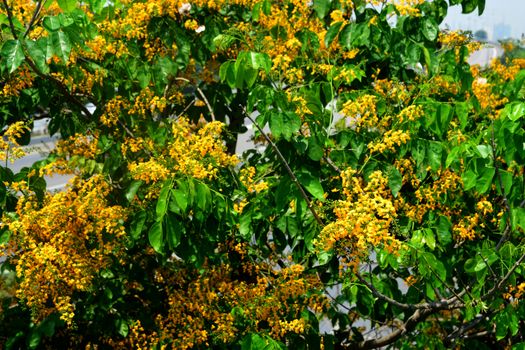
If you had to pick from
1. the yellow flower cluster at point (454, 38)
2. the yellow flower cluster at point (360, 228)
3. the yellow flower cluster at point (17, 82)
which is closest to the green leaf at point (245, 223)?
the yellow flower cluster at point (360, 228)

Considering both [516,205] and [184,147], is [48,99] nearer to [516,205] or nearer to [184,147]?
[184,147]

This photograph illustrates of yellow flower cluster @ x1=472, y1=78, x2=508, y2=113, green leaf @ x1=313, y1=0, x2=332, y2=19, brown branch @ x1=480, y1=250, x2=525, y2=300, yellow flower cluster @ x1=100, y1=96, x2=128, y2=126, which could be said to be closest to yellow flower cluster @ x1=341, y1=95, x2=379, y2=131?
green leaf @ x1=313, y1=0, x2=332, y2=19

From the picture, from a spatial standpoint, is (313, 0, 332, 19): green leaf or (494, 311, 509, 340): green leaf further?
(313, 0, 332, 19): green leaf

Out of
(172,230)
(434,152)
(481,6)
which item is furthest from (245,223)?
(481,6)

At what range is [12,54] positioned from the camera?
278 cm

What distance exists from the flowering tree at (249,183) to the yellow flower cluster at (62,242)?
1cm

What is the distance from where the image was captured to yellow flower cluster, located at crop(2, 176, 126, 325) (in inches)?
116

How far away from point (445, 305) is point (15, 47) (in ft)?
7.39

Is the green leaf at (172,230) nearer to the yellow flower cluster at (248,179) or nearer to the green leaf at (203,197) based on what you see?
the green leaf at (203,197)

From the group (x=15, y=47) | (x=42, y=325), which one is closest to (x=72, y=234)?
(x=42, y=325)

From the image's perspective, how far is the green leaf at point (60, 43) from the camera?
9.25 feet

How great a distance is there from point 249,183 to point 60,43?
1024 millimetres

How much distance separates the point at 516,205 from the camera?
3.34m

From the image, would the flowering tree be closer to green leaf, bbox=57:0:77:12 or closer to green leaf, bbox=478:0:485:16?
green leaf, bbox=57:0:77:12
